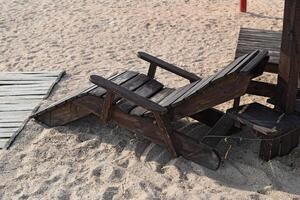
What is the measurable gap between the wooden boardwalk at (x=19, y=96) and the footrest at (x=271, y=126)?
6.97 feet

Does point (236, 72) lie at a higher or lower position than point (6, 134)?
higher

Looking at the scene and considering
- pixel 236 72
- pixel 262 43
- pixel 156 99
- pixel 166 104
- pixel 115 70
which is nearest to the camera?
pixel 236 72

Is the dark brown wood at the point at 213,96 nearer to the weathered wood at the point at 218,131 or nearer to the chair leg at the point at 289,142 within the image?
the weathered wood at the point at 218,131

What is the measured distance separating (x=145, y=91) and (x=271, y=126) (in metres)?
1.31

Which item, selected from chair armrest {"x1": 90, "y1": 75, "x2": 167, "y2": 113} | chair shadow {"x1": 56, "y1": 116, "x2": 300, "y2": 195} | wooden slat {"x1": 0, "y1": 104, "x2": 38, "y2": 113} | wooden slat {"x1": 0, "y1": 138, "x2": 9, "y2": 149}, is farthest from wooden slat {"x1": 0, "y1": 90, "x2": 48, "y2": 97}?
chair armrest {"x1": 90, "y1": 75, "x2": 167, "y2": 113}

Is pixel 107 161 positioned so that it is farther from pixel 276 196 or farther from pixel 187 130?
pixel 276 196

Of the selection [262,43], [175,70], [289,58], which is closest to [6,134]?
[175,70]

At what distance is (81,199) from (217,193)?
102 centimetres

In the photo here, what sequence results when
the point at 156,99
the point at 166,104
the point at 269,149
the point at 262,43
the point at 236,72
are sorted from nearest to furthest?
1. the point at 236,72
2. the point at 269,149
3. the point at 166,104
4. the point at 156,99
5. the point at 262,43

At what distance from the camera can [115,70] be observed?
573 centimetres

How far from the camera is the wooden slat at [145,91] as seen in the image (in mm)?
3911

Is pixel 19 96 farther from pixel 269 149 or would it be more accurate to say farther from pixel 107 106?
pixel 269 149

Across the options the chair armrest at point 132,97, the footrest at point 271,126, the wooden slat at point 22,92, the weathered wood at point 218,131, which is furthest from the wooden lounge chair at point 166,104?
the wooden slat at point 22,92

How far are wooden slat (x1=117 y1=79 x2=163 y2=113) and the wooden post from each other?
1.17m
